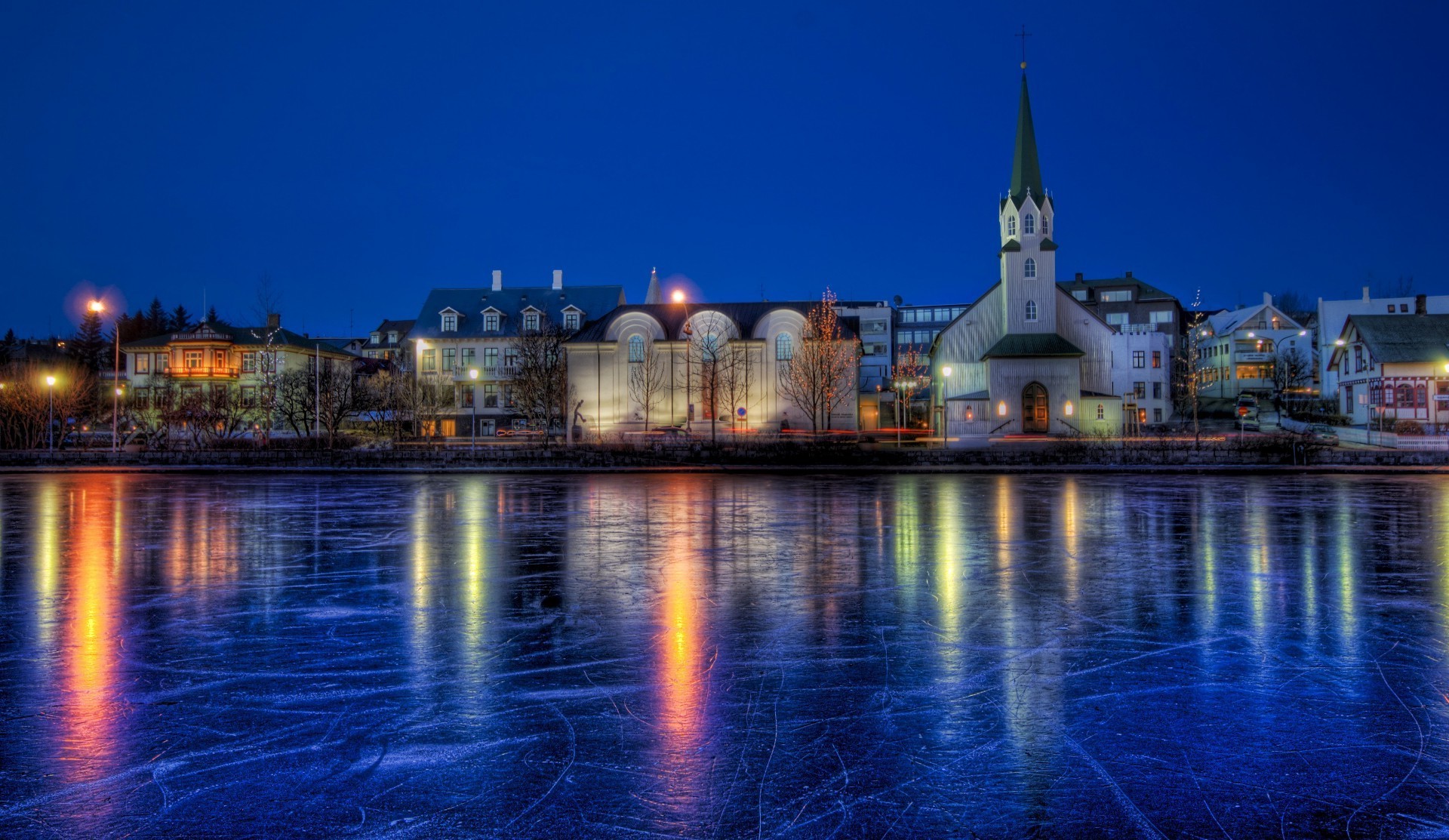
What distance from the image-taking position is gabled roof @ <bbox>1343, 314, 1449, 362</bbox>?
51594 millimetres

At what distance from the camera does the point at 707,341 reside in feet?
177

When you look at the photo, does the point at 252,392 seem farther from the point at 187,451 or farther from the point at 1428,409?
the point at 1428,409

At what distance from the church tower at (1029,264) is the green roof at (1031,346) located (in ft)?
2.16

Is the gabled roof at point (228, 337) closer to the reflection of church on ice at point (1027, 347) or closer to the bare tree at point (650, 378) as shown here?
the bare tree at point (650, 378)

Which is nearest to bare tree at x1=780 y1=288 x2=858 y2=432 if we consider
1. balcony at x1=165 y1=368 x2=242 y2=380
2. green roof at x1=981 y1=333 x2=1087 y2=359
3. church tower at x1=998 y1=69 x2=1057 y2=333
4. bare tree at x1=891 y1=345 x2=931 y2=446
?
bare tree at x1=891 y1=345 x2=931 y2=446

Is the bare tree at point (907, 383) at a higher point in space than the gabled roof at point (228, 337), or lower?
lower

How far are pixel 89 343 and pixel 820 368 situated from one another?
86667 millimetres

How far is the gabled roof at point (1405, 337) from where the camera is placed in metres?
51.6

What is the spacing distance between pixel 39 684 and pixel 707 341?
48.0 meters

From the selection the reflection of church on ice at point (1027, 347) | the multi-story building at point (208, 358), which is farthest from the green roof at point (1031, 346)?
the multi-story building at point (208, 358)

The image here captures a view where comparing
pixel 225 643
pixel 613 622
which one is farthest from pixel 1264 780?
pixel 225 643

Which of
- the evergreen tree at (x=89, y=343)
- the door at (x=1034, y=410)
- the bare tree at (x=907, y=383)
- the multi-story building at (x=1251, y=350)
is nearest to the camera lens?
the door at (x=1034, y=410)

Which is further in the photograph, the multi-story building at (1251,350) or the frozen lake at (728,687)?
the multi-story building at (1251,350)

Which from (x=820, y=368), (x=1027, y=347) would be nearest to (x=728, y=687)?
(x=820, y=368)
